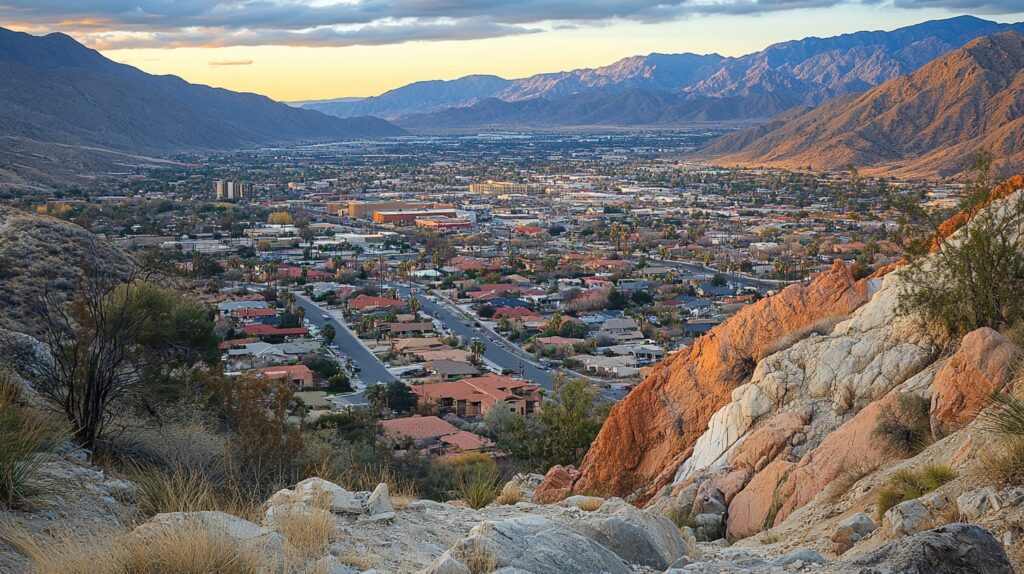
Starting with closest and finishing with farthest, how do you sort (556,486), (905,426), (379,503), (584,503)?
(379,503) → (584,503) → (905,426) → (556,486)

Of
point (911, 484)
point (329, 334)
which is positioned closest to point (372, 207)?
point (329, 334)

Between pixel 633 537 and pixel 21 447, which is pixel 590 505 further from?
pixel 21 447

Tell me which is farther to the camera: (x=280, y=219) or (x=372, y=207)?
(x=372, y=207)

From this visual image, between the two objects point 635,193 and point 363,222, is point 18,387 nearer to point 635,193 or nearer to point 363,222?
point 363,222

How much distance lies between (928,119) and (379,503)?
135 metres

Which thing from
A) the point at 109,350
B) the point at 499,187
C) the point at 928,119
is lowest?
the point at 499,187

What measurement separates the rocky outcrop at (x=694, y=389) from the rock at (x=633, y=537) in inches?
274

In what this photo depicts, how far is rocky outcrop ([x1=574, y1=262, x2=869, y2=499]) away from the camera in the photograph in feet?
51.2

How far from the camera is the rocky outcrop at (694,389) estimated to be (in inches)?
614

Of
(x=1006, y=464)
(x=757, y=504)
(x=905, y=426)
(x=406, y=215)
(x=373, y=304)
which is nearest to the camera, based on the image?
(x=1006, y=464)

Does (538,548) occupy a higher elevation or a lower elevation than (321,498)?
higher

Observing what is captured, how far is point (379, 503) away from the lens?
8.55 m

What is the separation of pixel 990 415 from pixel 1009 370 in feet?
5.67

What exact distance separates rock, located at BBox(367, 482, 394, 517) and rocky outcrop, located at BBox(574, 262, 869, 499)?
7020 mm
